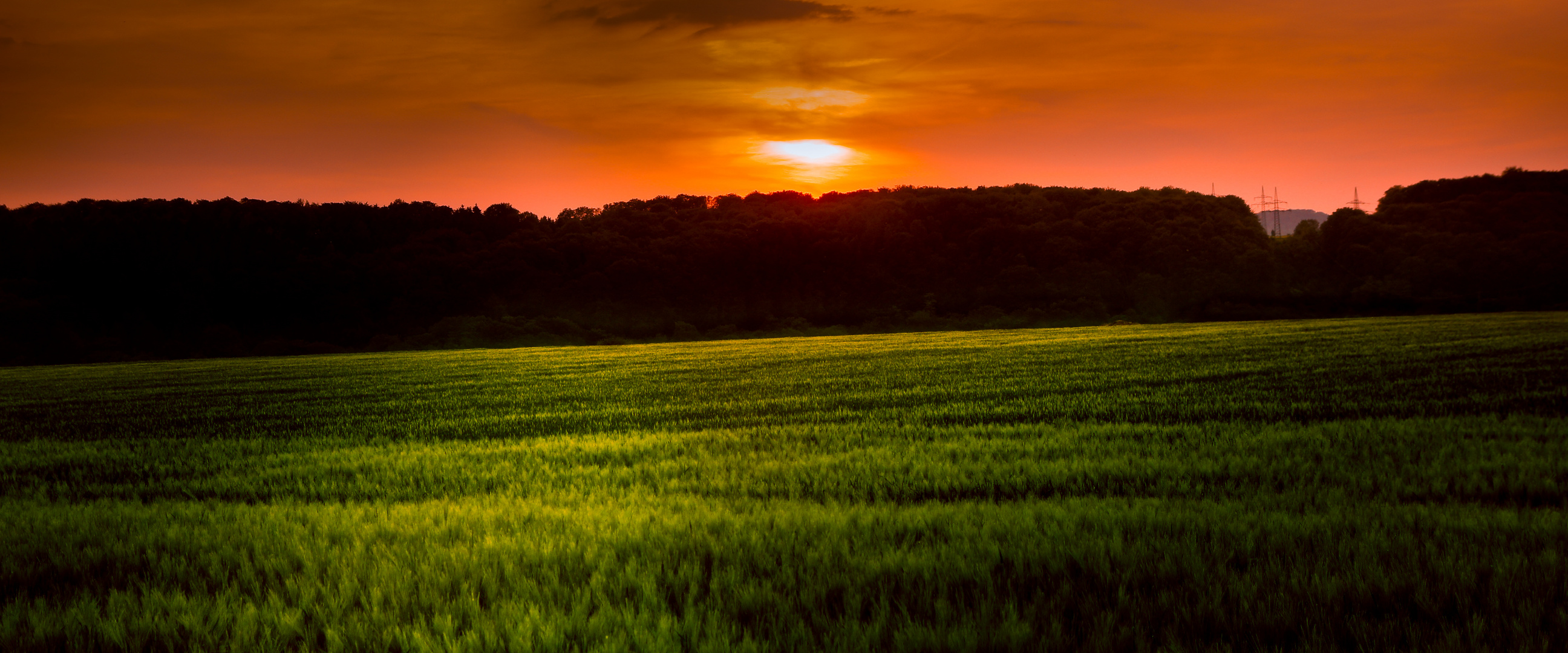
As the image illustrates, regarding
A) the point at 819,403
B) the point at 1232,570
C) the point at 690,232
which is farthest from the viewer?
the point at 690,232

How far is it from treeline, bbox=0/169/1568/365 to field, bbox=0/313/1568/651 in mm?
81522

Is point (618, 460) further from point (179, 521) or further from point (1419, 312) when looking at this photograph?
point (1419, 312)

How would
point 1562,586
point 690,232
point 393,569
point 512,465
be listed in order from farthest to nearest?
point 690,232 → point 512,465 → point 393,569 → point 1562,586

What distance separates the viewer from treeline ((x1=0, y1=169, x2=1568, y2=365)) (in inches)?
3819

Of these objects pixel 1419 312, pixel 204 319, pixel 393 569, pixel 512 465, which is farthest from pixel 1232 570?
pixel 204 319

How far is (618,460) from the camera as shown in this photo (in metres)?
8.07

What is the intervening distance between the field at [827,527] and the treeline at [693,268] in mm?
81522

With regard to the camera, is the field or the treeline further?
the treeline

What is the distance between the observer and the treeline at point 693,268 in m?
97.0

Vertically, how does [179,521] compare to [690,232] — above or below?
below

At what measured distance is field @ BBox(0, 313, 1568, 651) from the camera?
334 cm

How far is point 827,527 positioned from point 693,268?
111m

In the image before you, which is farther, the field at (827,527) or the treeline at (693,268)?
the treeline at (693,268)

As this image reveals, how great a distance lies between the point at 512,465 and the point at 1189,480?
6101mm
